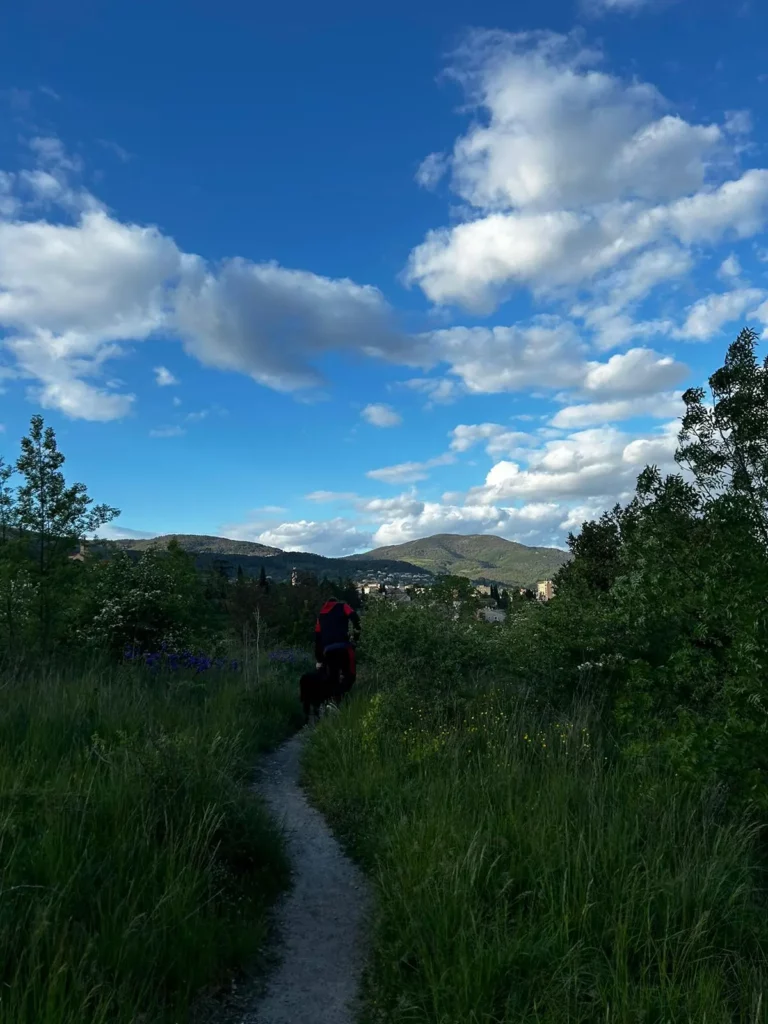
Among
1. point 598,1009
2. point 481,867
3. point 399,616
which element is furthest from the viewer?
point 399,616

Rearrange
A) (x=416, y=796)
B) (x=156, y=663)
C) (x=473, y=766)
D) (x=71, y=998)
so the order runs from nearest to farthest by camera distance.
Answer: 1. (x=71, y=998)
2. (x=416, y=796)
3. (x=473, y=766)
4. (x=156, y=663)

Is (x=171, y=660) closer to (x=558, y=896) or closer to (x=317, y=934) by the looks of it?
(x=317, y=934)

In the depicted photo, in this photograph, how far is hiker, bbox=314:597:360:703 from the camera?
9.58 m

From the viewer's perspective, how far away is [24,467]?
37.2 ft

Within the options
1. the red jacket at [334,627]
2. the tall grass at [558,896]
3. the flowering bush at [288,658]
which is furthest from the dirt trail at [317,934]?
the flowering bush at [288,658]

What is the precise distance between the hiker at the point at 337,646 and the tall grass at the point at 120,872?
11.4 ft

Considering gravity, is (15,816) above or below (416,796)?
above

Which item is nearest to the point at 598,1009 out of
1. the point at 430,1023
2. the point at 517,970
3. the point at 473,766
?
the point at 517,970

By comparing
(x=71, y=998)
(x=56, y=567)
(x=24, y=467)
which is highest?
(x=24, y=467)

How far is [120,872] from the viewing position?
3.43m

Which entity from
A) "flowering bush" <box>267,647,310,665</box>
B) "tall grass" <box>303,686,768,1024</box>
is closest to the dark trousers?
"tall grass" <box>303,686,768,1024</box>

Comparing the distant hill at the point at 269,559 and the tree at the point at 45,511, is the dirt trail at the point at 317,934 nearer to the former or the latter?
the tree at the point at 45,511

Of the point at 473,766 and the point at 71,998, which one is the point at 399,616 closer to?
the point at 473,766

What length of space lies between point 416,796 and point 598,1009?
233 cm
